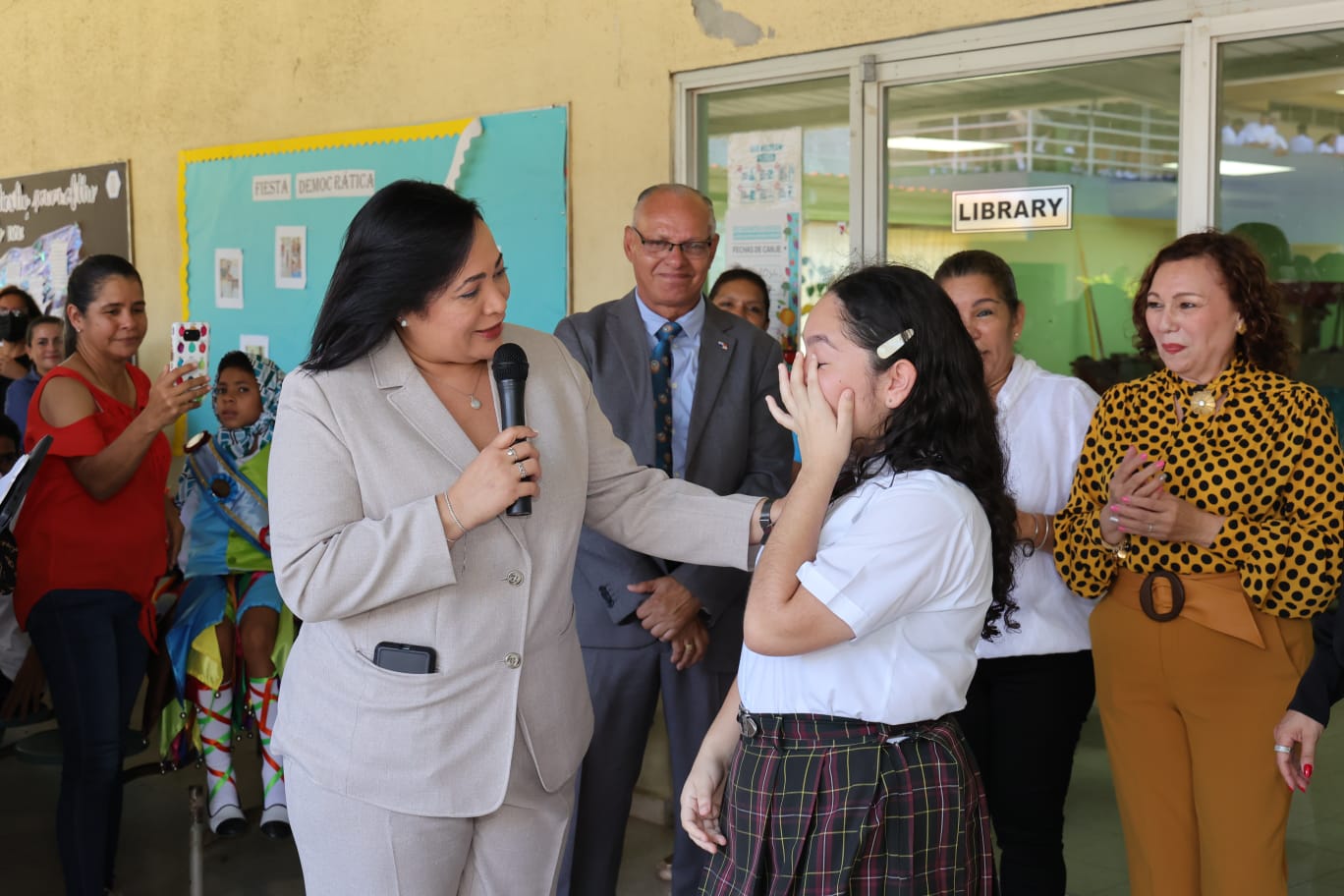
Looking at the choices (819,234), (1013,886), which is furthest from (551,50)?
(1013,886)

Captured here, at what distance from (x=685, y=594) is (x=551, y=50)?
96.4 inches

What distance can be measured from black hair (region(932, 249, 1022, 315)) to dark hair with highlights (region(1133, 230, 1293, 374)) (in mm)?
453

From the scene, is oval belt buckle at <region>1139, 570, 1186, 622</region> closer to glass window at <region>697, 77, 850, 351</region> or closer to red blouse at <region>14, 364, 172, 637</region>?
glass window at <region>697, 77, 850, 351</region>

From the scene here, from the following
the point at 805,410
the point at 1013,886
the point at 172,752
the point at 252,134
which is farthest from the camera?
the point at 252,134

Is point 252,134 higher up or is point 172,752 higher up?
point 252,134

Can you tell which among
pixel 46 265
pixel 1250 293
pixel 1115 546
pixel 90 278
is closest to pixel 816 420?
pixel 1115 546

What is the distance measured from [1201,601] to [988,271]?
96cm

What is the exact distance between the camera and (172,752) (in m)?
4.16

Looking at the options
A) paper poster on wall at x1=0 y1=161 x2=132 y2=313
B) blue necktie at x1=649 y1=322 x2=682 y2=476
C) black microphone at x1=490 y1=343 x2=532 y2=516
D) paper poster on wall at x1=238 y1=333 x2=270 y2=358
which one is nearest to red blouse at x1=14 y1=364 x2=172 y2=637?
blue necktie at x1=649 y1=322 x2=682 y2=476

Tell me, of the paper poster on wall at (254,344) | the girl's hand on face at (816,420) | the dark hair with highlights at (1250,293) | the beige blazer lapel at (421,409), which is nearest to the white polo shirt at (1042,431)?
the dark hair with highlights at (1250,293)

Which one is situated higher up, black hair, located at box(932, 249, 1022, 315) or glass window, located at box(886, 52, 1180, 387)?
glass window, located at box(886, 52, 1180, 387)

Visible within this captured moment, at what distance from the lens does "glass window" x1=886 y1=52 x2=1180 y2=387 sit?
11.6ft

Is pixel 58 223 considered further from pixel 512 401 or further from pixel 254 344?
pixel 512 401

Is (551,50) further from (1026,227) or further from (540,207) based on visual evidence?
(1026,227)
